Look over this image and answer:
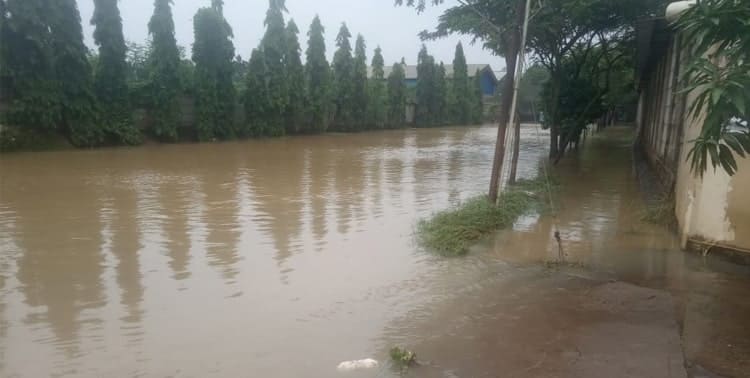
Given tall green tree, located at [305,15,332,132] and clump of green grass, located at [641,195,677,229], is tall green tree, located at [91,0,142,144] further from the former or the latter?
clump of green grass, located at [641,195,677,229]

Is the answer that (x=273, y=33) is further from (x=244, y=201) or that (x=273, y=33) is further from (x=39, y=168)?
(x=244, y=201)

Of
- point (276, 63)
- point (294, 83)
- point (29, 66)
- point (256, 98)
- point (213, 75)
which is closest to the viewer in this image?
point (29, 66)

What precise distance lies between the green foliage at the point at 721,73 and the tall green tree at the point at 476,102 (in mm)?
46651

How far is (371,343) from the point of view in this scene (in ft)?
14.1

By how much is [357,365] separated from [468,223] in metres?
3.99

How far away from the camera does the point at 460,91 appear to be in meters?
48.0

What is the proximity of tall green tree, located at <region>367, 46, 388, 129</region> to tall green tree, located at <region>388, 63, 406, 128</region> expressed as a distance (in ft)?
2.59

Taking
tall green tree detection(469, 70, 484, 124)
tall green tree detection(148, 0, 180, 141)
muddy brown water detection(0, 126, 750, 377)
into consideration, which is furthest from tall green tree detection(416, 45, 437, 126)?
muddy brown water detection(0, 126, 750, 377)

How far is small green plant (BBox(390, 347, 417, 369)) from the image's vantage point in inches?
150

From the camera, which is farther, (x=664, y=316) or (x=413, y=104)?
(x=413, y=104)

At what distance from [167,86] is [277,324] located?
2255cm

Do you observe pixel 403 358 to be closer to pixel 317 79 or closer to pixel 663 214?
→ pixel 663 214

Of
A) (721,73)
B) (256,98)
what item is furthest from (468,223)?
(256,98)

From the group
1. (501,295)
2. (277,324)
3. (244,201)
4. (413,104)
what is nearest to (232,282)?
(277,324)
